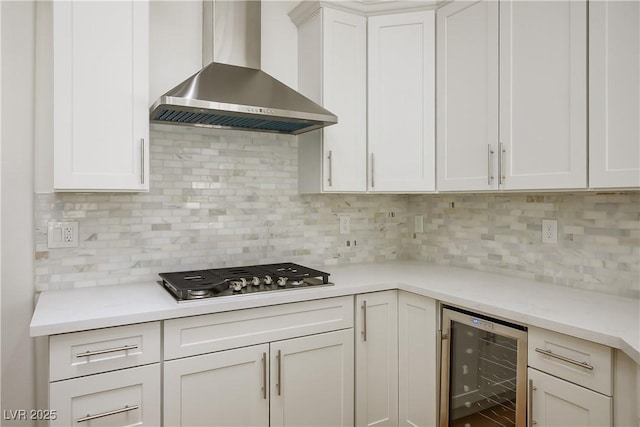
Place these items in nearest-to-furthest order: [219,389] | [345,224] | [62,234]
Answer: [219,389], [62,234], [345,224]

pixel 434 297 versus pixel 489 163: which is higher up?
pixel 489 163

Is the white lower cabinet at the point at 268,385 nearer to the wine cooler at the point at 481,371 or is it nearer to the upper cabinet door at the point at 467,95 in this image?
the wine cooler at the point at 481,371

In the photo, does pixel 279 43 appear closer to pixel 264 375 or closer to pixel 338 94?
pixel 338 94

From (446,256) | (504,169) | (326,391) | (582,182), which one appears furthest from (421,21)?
(326,391)

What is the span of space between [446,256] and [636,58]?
1.49 m

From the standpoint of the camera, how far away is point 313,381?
190 cm

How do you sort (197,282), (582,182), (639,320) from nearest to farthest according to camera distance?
(639,320), (582,182), (197,282)

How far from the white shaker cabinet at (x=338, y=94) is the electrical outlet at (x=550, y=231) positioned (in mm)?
958

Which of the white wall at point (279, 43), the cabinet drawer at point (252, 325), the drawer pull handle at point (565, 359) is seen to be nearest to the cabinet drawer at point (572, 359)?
the drawer pull handle at point (565, 359)

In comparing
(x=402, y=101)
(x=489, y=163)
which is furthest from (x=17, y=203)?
(x=489, y=163)

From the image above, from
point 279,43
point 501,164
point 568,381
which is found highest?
point 279,43

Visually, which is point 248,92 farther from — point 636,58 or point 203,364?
point 636,58

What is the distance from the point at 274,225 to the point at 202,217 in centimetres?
43

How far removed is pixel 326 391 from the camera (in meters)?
1.94
